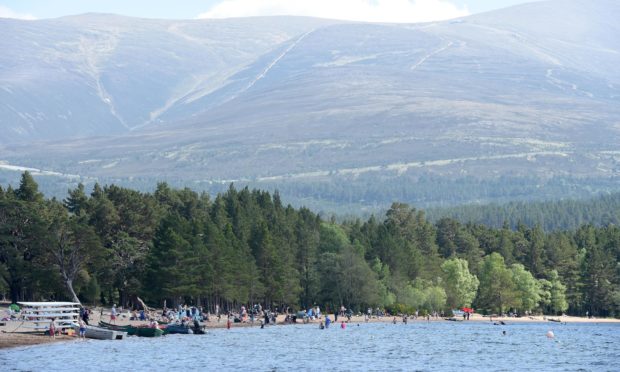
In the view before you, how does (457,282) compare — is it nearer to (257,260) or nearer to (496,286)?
(496,286)

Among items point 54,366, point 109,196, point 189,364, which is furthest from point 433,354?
point 109,196

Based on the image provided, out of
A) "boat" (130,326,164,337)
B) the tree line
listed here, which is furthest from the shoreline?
"boat" (130,326,164,337)

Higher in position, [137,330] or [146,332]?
[137,330]

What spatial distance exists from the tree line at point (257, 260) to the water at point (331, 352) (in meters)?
10.7

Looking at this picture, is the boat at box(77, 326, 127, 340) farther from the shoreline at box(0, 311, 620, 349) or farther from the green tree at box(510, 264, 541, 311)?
the green tree at box(510, 264, 541, 311)

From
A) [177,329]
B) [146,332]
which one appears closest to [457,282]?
[177,329]

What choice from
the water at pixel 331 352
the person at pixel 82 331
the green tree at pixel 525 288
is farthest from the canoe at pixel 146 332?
the green tree at pixel 525 288

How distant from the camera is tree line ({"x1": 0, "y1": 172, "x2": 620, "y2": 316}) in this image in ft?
432

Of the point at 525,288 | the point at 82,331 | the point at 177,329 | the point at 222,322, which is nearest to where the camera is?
the point at 82,331

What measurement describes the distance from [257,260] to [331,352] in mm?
47767

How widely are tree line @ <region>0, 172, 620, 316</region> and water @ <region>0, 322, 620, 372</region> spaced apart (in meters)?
10.7

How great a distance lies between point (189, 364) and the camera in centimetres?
8838

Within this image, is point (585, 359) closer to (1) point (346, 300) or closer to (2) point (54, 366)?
(2) point (54, 366)

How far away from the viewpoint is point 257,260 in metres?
149
